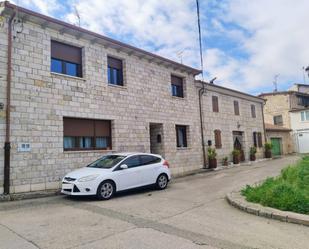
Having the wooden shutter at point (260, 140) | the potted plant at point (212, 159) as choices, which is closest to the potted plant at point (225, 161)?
the potted plant at point (212, 159)

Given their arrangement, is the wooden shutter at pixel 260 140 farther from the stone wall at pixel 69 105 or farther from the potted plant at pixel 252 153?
the stone wall at pixel 69 105

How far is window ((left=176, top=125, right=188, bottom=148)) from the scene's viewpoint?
17.3m

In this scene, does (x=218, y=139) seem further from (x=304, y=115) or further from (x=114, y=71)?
(x=304, y=115)

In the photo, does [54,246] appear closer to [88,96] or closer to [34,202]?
[34,202]

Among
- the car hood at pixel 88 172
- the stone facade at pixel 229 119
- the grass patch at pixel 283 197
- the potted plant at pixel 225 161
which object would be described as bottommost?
the grass patch at pixel 283 197

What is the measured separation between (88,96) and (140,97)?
10.7 ft

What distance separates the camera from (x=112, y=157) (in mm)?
10453

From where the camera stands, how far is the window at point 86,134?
38.3 feet

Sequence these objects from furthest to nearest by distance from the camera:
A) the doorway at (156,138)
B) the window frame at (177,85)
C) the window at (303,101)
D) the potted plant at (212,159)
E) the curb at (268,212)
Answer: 1. the window at (303,101)
2. the potted plant at (212,159)
3. the window frame at (177,85)
4. the doorway at (156,138)
5. the curb at (268,212)

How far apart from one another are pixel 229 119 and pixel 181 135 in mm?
5970

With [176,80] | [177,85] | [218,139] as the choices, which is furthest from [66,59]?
[218,139]

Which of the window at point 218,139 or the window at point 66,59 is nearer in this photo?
the window at point 66,59

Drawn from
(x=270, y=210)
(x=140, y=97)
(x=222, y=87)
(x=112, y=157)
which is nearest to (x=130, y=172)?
(x=112, y=157)

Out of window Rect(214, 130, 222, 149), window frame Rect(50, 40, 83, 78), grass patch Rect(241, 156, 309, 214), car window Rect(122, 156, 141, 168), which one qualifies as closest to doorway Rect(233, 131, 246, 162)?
window Rect(214, 130, 222, 149)
